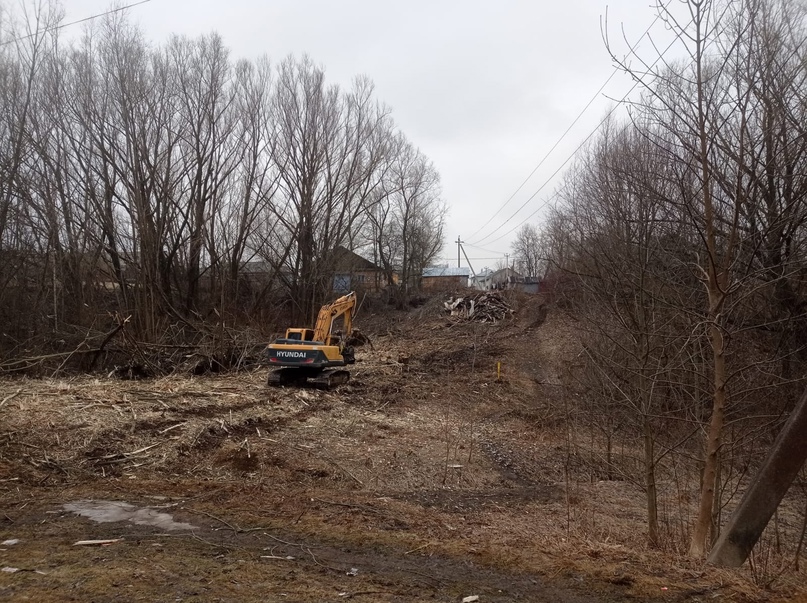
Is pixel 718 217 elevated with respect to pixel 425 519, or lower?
elevated

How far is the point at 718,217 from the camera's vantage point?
6.22 m

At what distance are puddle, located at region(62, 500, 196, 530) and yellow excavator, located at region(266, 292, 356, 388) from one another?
28.2 ft

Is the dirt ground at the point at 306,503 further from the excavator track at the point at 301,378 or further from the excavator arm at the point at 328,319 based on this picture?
the excavator arm at the point at 328,319

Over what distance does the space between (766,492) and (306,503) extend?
16.5 ft

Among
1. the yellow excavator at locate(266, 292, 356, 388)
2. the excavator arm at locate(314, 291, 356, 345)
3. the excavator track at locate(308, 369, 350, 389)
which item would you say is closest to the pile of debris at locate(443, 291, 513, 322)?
the excavator arm at locate(314, 291, 356, 345)

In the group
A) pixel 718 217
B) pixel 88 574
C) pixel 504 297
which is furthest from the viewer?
pixel 504 297

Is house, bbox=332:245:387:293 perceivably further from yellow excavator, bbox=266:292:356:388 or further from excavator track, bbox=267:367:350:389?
excavator track, bbox=267:367:350:389

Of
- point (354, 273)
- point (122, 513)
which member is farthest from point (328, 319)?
point (354, 273)

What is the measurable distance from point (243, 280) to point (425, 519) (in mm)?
28199

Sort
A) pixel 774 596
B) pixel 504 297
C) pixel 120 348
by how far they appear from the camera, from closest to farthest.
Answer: pixel 774 596
pixel 120 348
pixel 504 297

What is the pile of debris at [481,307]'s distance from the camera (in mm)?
35312

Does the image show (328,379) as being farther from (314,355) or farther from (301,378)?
(314,355)

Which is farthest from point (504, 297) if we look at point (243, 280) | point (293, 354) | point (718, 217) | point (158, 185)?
point (718, 217)

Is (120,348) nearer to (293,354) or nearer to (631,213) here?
(293,354)
